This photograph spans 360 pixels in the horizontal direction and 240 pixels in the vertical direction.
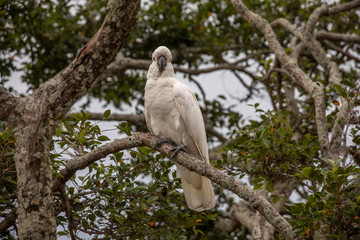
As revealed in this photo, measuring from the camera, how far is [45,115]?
2346 mm

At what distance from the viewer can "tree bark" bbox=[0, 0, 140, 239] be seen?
7.32ft

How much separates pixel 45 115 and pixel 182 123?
142 cm

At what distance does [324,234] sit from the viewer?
2.66m

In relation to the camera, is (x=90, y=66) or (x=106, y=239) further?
(x=106, y=239)

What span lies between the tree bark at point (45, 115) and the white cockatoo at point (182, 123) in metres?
1.11

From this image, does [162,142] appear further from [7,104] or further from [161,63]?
[7,104]

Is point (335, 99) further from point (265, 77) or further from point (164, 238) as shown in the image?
point (164, 238)

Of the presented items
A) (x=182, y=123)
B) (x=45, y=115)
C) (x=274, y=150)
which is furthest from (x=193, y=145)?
(x=45, y=115)

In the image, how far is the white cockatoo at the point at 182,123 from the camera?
350 cm

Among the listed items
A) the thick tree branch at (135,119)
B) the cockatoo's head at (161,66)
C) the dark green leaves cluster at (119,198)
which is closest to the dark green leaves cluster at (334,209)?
the dark green leaves cluster at (119,198)

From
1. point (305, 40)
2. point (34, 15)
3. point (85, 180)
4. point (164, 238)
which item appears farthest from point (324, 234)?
point (34, 15)

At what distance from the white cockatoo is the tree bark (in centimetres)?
111

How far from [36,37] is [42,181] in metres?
3.90

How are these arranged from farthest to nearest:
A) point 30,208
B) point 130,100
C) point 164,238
Answer: point 130,100
point 164,238
point 30,208
